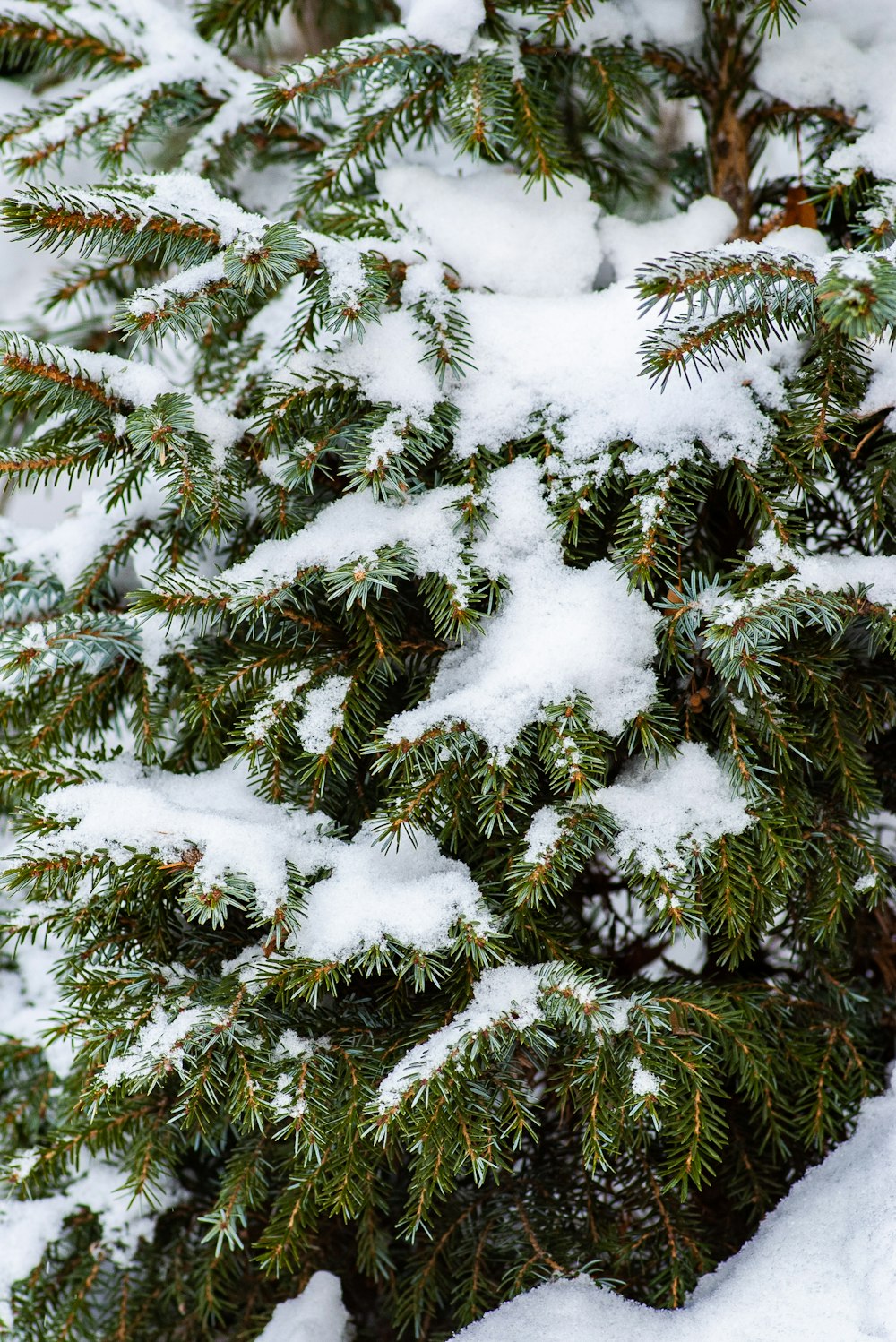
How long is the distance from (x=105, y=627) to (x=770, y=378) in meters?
0.81

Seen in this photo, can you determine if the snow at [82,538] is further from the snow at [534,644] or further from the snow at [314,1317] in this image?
the snow at [314,1317]

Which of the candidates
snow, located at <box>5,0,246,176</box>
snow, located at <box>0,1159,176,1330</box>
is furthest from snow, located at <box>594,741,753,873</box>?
snow, located at <box>5,0,246,176</box>

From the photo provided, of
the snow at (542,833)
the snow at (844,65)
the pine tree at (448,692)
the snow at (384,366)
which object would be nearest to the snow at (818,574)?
the pine tree at (448,692)

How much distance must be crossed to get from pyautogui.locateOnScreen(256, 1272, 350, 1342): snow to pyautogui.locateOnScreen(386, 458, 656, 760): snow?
73 cm

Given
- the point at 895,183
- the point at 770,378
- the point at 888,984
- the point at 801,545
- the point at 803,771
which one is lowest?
the point at 888,984

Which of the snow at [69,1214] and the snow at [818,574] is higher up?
the snow at [818,574]

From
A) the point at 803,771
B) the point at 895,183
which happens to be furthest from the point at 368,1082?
the point at 895,183

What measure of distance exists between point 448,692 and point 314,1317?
771 millimetres

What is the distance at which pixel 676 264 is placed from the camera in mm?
859

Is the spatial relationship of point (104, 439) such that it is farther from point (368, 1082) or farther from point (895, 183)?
point (895, 183)

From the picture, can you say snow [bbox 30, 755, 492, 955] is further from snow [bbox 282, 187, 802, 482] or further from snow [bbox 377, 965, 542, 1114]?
snow [bbox 282, 187, 802, 482]

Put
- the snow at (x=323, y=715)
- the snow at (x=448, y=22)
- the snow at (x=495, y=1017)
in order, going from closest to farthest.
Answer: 1. the snow at (x=495, y=1017)
2. the snow at (x=323, y=715)
3. the snow at (x=448, y=22)

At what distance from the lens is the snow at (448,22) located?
109 cm

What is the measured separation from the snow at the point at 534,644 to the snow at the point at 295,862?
16 centimetres
